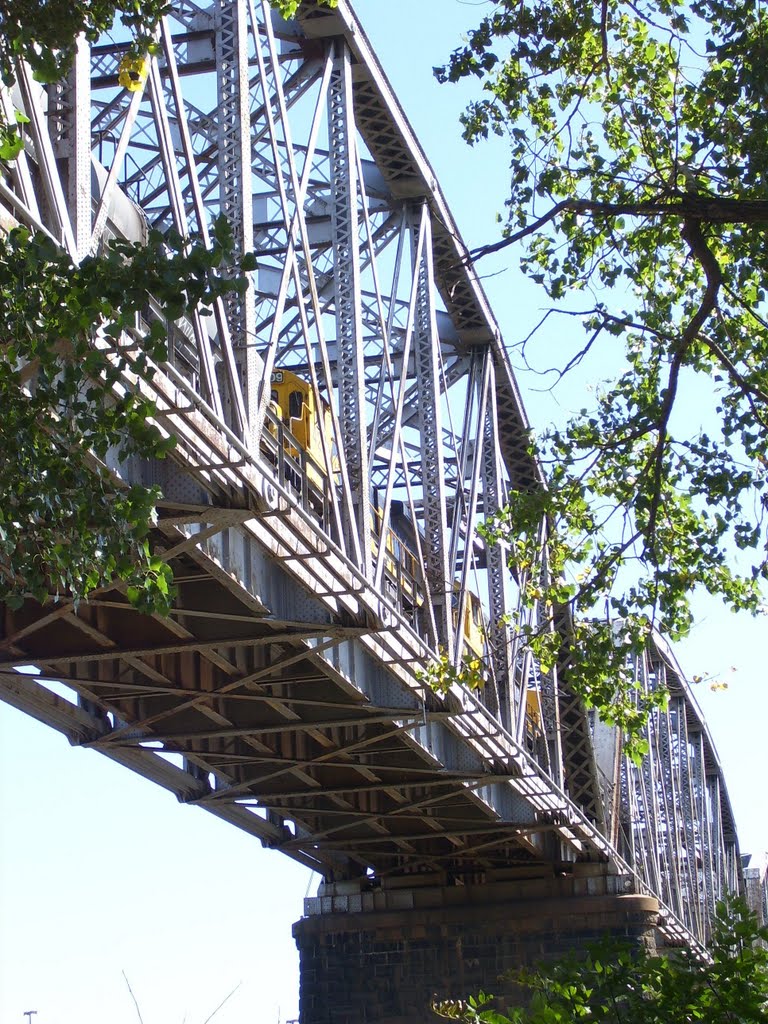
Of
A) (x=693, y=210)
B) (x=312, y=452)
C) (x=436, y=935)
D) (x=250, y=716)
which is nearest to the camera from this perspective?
(x=693, y=210)

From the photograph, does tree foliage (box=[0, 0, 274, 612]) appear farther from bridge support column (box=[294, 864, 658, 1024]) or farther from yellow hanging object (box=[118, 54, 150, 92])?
bridge support column (box=[294, 864, 658, 1024])

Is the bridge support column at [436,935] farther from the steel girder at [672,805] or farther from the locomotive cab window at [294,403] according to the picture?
the locomotive cab window at [294,403]

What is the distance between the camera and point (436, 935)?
43.4 m

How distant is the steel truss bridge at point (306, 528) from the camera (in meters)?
18.2

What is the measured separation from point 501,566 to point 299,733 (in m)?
6.47

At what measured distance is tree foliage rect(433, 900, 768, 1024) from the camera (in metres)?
12.5

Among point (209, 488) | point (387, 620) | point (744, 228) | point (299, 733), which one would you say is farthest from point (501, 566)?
point (744, 228)

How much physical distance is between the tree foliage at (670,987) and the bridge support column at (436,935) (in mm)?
29464

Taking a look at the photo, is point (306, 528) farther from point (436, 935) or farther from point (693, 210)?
point (436, 935)

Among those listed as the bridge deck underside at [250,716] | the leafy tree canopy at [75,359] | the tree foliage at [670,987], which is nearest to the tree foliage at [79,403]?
the leafy tree canopy at [75,359]

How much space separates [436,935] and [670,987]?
31300 mm

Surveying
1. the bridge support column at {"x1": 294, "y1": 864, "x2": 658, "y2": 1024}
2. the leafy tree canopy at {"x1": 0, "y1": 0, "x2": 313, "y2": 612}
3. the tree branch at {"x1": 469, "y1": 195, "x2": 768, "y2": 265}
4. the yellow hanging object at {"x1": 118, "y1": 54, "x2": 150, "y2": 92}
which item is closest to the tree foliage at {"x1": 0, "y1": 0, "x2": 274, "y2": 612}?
the leafy tree canopy at {"x1": 0, "y1": 0, "x2": 313, "y2": 612}

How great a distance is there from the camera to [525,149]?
55.3 feet

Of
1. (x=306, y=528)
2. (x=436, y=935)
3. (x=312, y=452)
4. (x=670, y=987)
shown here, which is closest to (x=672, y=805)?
(x=436, y=935)
